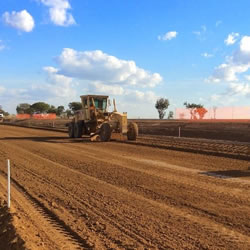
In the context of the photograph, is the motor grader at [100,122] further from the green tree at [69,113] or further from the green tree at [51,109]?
the green tree at [51,109]

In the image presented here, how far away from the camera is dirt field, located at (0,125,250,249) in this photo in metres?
5.16

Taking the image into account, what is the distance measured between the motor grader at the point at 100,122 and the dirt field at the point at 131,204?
7.67 meters

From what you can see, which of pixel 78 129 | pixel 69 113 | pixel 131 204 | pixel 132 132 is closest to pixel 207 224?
pixel 131 204

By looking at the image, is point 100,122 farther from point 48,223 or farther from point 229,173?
point 48,223

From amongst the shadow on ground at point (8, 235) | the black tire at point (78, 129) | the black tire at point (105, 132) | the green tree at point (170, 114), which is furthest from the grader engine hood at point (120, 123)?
the green tree at point (170, 114)

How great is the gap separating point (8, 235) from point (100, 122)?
16723 mm

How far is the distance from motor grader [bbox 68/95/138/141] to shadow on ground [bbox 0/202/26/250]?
46.1 feet

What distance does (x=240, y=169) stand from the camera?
11.1 metres

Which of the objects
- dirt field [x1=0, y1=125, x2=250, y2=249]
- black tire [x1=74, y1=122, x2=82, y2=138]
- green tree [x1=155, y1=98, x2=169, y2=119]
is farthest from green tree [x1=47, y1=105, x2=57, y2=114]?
dirt field [x1=0, y1=125, x2=250, y2=249]

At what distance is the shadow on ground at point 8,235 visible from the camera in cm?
492

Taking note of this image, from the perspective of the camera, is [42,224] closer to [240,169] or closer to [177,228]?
[177,228]

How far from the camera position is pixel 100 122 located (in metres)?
22.0

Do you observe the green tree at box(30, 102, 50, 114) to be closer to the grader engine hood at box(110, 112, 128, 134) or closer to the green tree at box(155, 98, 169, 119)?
the green tree at box(155, 98, 169, 119)

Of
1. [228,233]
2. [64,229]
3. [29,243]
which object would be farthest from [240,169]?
[29,243]
